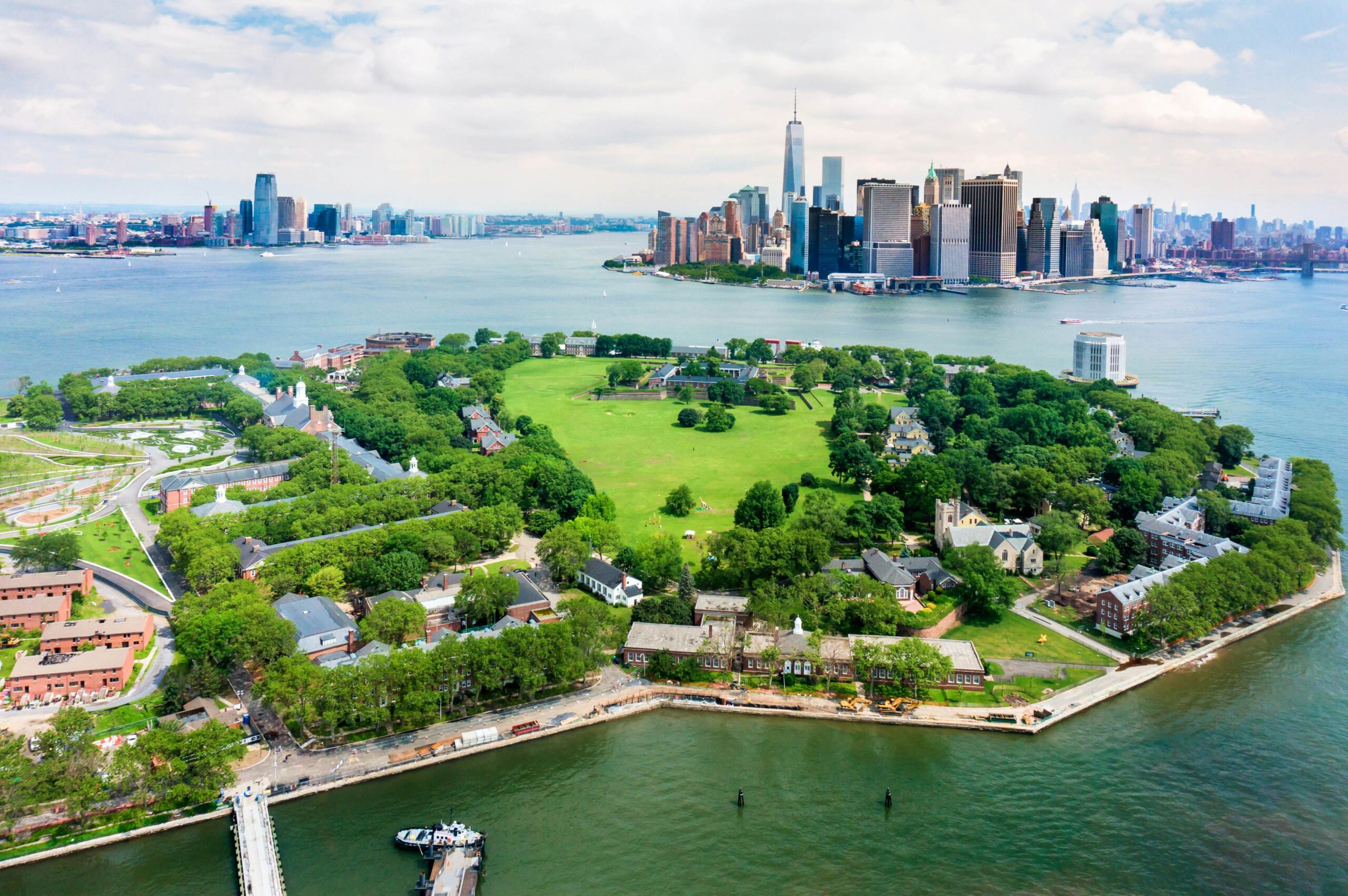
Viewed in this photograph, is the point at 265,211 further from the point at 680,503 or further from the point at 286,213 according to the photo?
the point at 680,503

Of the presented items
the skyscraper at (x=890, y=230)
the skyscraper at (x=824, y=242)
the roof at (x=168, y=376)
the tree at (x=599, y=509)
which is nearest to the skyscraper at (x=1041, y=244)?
the skyscraper at (x=890, y=230)

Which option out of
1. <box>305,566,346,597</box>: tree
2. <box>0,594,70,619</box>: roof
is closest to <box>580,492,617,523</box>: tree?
<box>305,566,346,597</box>: tree

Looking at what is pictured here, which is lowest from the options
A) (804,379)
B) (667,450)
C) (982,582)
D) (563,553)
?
(982,582)

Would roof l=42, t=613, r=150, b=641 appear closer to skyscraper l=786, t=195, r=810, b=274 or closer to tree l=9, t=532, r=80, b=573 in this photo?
tree l=9, t=532, r=80, b=573

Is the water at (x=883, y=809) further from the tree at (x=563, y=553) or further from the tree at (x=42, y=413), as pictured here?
the tree at (x=42, y=413)

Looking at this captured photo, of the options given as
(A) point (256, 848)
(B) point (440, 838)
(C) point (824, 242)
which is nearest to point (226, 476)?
(A) point (256, 848)
